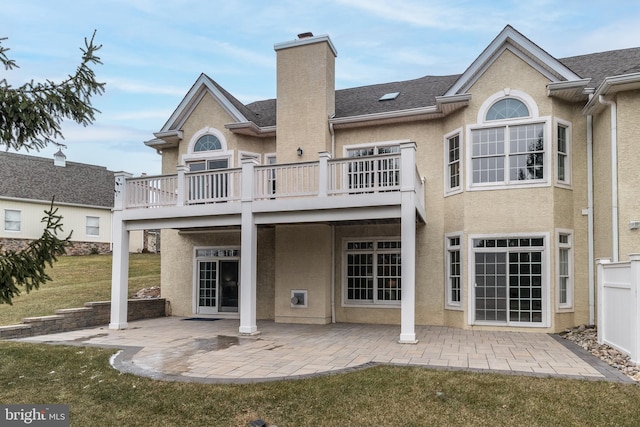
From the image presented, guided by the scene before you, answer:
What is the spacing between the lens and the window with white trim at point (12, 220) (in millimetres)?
24953

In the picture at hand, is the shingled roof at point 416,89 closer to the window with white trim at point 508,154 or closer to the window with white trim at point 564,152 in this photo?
the window with white trim at point 564,152

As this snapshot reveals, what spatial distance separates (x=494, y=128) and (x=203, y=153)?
358 inches

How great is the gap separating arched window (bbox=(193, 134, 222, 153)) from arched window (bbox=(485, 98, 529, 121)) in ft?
27.6

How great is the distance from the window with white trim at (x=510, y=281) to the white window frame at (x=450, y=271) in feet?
1.15

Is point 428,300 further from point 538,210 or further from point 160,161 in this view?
point 160,161

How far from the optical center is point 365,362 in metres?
7.88

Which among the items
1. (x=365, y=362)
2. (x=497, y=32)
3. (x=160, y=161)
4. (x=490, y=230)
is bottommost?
(x=365, y=362)

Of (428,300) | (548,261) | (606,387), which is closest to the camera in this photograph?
(606,387)

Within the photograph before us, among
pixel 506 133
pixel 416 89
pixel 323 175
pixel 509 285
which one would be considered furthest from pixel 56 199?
pixel 509 285

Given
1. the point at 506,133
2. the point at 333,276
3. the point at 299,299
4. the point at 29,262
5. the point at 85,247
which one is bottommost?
the point at 299,299

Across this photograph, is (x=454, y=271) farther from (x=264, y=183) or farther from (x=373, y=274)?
(x=264, y=183)

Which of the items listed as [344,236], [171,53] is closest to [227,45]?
[171,53]

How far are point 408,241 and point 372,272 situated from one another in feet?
11.6

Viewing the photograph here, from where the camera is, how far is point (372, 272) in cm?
1331
